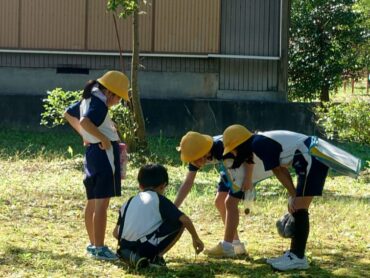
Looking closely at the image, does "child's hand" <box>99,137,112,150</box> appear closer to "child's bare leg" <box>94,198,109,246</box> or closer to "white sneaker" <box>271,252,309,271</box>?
"child's bare leg" <box>94,198,109,246</box>

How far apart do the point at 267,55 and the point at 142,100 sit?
2.85 metres

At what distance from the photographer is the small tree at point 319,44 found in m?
20.6

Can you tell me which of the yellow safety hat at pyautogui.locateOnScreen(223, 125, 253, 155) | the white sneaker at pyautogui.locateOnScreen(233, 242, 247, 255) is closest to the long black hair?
the yellow safety hat at pyautogui.locateOnScreen(223, 125, 253, 155)

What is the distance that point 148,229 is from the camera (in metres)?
5.46

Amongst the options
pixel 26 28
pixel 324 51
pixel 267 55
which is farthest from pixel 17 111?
pixel 324 51

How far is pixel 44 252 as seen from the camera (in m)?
5.98

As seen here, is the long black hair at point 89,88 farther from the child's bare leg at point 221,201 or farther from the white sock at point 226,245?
the white sock at point 226,245

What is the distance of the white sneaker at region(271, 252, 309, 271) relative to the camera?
5637 mm

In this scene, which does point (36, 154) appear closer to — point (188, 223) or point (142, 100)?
point (142, 100)

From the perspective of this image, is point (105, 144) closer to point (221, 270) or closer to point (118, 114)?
point (221, 270)

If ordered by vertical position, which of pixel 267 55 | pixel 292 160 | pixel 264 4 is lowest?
pixel 292 160

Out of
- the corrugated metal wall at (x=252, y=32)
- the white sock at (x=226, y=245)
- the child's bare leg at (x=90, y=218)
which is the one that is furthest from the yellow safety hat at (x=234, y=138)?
the corrugated metal wall at (x=252, y=32)

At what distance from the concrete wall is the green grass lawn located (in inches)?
141

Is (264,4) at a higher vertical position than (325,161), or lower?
higher
